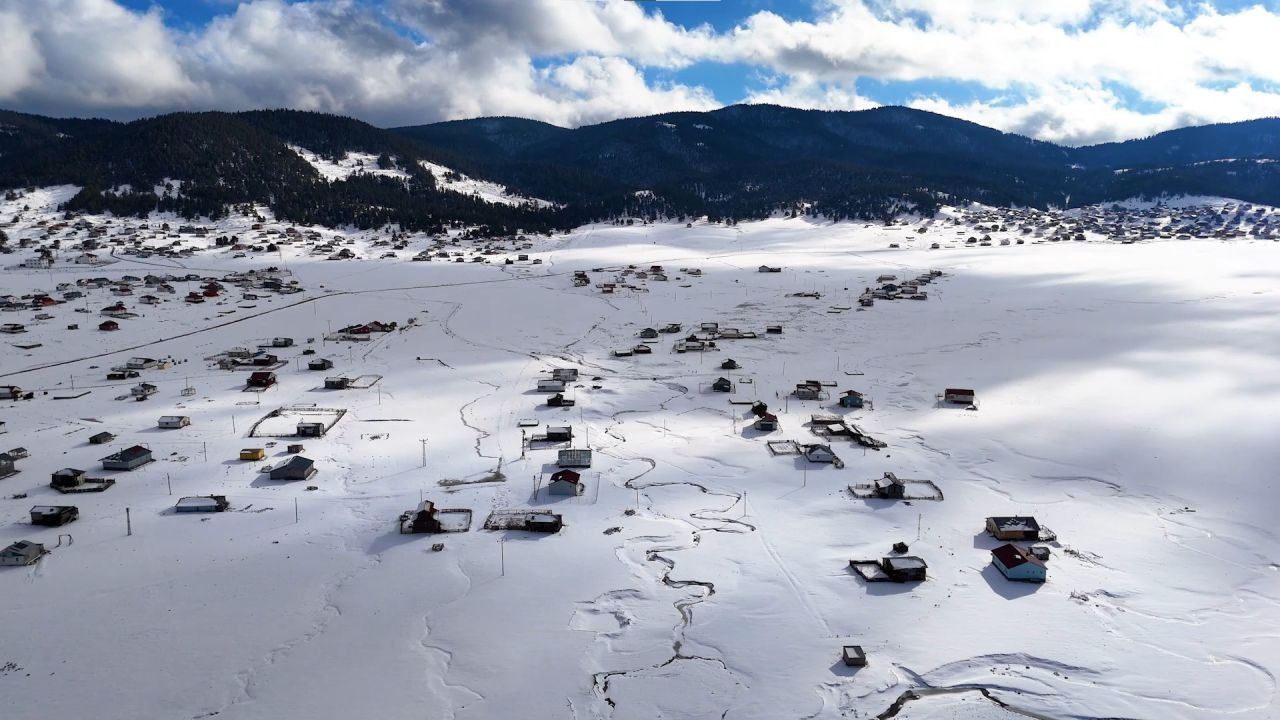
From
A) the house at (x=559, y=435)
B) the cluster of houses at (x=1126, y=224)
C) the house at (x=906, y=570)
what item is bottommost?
the house at (x=906, y=570)

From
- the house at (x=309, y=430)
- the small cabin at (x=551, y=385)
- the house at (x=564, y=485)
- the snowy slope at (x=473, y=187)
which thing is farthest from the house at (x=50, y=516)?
the snowy slope at (x=473, y=187)

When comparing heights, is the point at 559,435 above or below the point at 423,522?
above

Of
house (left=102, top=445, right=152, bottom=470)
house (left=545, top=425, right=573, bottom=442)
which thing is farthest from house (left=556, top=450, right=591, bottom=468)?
house (left=102, top=445, right=152, bottom=470)

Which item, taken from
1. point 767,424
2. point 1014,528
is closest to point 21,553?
point 767,424

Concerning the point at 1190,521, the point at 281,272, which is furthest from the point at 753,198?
the point at 1190,521

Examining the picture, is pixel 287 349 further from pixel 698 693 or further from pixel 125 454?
pixel 698 693

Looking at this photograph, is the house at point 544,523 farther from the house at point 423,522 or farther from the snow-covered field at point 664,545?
the house at point 423,522

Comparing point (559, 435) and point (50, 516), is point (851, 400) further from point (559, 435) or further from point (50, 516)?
point (50, 516)
